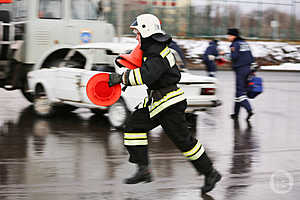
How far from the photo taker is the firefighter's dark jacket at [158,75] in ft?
18.9

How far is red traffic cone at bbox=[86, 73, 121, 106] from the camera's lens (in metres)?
6.24

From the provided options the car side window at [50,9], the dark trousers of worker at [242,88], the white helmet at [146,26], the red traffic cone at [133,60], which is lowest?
the dark trousers of worker at [242,88]

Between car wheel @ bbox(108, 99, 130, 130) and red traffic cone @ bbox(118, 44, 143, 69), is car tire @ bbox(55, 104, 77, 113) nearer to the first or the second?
car wheel @ bbox(108, 99, 130, 130)

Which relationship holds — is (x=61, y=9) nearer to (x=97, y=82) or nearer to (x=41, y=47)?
(x=41, y=47)

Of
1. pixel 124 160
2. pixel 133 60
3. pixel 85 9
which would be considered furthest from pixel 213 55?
pixel 133 60

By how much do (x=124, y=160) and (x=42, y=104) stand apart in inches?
167

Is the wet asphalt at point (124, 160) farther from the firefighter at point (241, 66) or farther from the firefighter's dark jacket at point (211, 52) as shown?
the firefighter's dark jacket at point (211, 52)

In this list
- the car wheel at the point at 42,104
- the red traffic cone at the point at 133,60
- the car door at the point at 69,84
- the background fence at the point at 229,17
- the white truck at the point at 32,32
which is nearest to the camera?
the red traffic cone at the point at 133,60

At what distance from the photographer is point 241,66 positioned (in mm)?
11891

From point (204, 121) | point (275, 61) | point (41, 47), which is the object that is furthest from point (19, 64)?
point (275, 61)

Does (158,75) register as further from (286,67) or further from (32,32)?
(286,67)

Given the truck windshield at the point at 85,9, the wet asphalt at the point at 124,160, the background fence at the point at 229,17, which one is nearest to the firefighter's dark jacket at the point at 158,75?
the wet asphalt at the point at 124,160

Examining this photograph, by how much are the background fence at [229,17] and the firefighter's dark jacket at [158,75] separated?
108 feet

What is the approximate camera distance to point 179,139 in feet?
19.5
